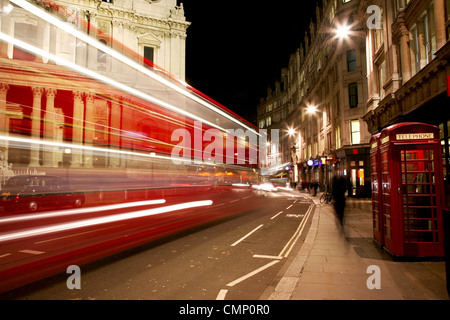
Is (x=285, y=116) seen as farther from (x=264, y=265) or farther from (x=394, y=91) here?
(x=264, y=265)

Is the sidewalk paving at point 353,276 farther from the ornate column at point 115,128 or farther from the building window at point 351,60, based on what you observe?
the building window at point 351,60

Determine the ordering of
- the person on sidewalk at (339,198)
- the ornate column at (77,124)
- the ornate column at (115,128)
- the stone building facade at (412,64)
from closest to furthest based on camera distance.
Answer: the ornate column at (77,124)
the ornate column at (115,128)
the person on sidewalk at (339,198)
the stone building facade at (412,64)

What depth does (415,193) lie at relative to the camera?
6.16m

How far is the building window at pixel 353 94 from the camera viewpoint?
28.0m

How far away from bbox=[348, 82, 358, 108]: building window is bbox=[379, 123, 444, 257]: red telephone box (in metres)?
23.9

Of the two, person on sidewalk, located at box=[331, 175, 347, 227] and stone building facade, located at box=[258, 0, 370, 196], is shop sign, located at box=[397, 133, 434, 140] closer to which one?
person on sidewalk, located at box=[331, 175, 347, 227]

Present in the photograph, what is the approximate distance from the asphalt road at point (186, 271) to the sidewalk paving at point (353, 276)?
17.4 inches

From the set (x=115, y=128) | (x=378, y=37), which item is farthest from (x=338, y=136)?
(x=115, y=128)

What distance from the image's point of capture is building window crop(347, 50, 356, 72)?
2842 centimetres

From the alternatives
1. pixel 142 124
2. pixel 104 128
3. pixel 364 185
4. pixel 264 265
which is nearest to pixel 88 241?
pixel 104 128

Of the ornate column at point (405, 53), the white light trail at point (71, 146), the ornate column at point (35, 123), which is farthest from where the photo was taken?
the ornate column at point (405, 53)

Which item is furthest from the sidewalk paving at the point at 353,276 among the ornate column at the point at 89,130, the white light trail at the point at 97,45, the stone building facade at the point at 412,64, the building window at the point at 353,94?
the building window at the point at 353,94

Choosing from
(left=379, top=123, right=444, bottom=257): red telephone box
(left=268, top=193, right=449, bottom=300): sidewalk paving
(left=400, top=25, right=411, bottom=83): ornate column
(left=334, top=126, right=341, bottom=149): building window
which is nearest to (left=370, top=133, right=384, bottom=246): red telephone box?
(left=268, top=193, right=449, bottom=300): sidewalk paving
